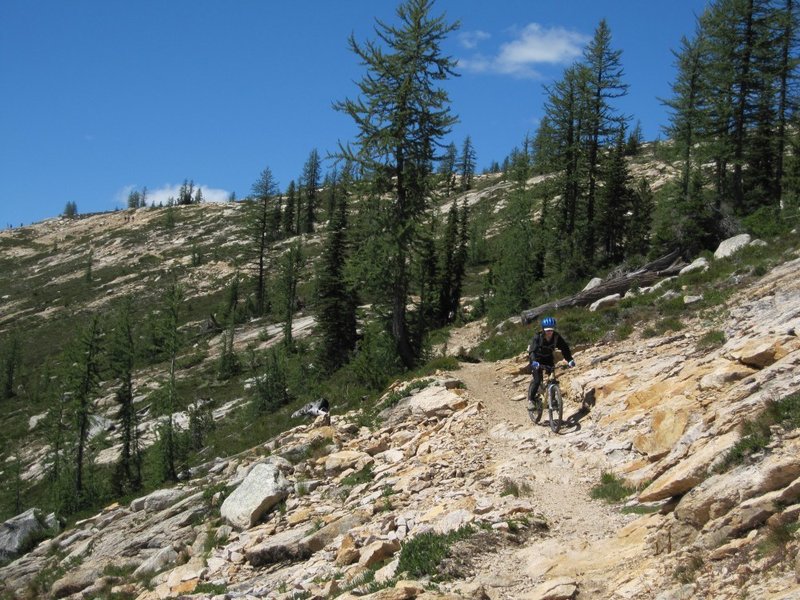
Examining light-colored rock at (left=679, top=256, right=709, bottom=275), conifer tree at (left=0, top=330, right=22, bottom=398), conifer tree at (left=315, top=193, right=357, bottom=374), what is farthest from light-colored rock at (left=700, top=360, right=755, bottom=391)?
conifer tree at (left=0, top=330, right=22, bottom=398)

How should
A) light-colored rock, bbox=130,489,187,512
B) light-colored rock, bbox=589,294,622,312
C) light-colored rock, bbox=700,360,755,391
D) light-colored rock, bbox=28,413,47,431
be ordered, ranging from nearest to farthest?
light-colored rock, bbox=700,360,755,391
light-colored rock, bbox=130,489,187,512
light-colored rock, bbox=589,294,622,312
light-colored rock, bbox=28,413,47,431

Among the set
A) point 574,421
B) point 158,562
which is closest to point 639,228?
point 574,421

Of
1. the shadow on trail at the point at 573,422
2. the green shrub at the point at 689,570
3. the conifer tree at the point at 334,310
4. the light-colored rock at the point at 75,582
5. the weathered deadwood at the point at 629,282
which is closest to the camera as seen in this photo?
the green shrub at the point at 689,570

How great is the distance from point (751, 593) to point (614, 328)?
44.9 feet

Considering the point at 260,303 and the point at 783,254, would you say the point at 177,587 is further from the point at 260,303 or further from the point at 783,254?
the point at 260,303

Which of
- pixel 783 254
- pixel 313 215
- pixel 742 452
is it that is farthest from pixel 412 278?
pixel 313 215

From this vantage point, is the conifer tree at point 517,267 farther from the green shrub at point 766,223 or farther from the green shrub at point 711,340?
the green shrub at point 711,340

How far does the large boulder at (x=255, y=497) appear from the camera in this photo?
1292 cm

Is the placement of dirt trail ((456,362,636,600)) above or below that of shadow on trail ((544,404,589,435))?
below

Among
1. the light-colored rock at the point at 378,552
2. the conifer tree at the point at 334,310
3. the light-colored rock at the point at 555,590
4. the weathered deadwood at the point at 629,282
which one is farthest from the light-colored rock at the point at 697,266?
the conifer tree at the point at 334,310

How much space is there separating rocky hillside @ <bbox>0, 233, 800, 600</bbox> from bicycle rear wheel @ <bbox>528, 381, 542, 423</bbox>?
0.26 metres

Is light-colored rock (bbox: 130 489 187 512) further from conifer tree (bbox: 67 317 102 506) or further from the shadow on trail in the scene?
conifer tree (bbox: 67 317 102 506)

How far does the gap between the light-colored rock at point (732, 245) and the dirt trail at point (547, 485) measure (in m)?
10.1

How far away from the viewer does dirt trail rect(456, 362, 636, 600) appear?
7094 millimetres
